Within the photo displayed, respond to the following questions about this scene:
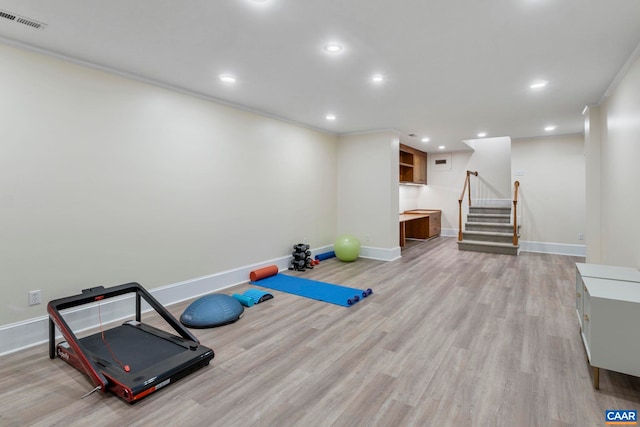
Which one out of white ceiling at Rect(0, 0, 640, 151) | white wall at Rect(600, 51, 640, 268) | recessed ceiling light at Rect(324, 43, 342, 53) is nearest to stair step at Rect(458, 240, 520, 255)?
white wall at Rect(600, 51, 640, 268)

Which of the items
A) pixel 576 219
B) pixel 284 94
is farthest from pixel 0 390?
pixel 576 219

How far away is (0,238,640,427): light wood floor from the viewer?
1.91m

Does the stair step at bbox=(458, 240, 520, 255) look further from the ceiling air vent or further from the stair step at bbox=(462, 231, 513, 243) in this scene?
the ceiling air vent

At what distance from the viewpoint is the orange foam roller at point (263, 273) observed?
470cm

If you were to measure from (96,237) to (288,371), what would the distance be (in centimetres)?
242

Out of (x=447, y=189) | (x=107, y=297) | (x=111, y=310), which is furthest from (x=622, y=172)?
(x=447, y=189)

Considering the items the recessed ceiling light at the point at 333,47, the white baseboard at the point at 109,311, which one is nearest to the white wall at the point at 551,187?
the recessed ceiling light at the point at 333,47

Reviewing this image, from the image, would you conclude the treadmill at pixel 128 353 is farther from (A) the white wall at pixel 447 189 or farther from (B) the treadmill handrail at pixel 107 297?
(A) the white wall at pixel 447 189

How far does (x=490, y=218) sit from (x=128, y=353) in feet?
27.0

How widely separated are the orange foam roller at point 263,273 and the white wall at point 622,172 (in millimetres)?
4314

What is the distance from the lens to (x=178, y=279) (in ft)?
12.8

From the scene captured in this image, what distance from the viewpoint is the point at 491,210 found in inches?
322

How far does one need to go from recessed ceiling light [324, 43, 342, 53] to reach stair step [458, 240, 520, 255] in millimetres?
6042

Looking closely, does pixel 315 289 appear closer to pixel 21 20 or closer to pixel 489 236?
pixel 21 20
